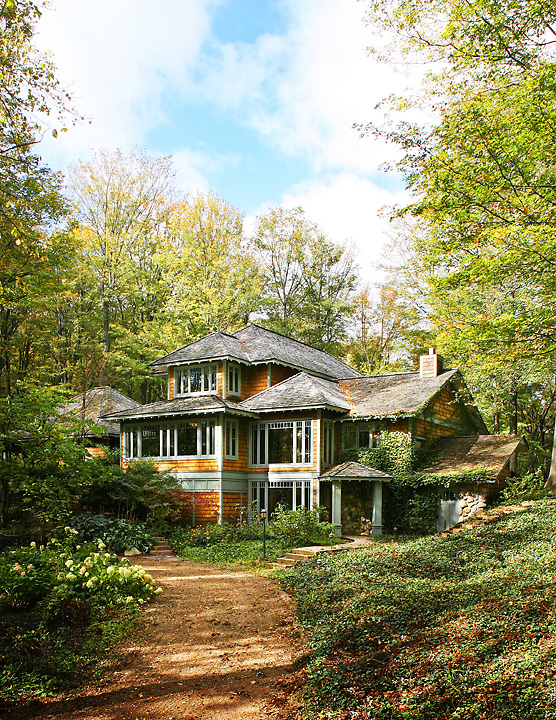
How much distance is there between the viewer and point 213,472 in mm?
19641

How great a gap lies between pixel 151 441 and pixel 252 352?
5567 millimetres

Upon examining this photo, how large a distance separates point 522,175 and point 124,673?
11.5 metres

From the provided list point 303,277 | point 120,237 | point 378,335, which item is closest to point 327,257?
point 303,277

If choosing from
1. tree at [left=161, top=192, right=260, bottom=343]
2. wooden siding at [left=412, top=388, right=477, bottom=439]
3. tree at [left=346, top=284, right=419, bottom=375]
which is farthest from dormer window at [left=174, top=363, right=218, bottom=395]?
tree at [left=346, top=284, right=419, bottom=375]

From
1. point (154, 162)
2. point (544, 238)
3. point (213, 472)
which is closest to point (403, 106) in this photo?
point (544, 238)

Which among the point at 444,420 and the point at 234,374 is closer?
the point at 444,420

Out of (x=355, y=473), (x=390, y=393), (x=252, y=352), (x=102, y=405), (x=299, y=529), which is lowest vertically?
(x=299, y=529)

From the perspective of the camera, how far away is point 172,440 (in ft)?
69.1

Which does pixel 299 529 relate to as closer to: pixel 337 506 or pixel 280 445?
pixel 337 506

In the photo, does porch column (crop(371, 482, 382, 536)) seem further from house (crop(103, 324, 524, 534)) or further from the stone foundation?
the stone foundation

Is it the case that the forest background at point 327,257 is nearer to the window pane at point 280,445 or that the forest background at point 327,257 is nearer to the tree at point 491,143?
the tree at point 491,143

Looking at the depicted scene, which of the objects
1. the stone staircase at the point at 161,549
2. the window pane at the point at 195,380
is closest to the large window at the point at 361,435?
the window pane at the point at 195,380

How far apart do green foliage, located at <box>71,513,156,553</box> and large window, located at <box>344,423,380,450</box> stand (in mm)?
8195

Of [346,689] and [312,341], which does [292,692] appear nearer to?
[346,689]
